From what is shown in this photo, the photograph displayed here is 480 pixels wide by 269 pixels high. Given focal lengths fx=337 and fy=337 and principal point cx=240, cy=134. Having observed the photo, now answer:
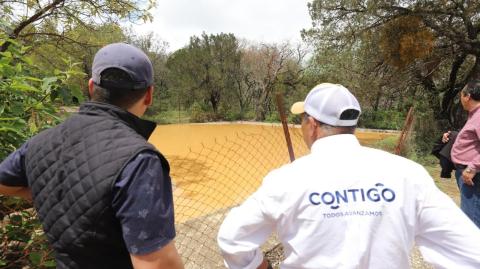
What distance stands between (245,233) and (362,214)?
1.23 feet

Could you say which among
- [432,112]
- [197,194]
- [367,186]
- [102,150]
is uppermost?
[102,150]

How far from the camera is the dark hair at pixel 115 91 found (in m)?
1.02

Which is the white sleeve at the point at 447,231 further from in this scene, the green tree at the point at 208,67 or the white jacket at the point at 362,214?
the green tree at the point at 208,67

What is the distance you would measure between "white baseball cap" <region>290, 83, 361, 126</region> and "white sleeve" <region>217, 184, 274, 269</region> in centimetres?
36

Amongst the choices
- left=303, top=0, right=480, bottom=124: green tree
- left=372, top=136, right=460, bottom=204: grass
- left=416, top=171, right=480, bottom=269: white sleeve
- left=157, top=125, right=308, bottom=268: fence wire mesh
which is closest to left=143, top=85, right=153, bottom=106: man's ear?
left=416, top=171, right=480, bottom=269: white sleeve

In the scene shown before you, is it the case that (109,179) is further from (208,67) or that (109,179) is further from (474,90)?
(208,67)

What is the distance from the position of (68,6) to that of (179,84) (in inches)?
788

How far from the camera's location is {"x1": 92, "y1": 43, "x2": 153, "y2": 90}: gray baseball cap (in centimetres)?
102

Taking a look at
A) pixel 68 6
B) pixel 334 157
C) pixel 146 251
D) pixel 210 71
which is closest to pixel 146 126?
pixel 146 251

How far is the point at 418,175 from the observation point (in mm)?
1068

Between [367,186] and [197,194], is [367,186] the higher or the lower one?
the higher one

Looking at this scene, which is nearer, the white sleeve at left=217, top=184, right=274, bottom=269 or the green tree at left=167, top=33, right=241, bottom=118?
the white sleeve at left=217, top=184, right=274, bottom=269

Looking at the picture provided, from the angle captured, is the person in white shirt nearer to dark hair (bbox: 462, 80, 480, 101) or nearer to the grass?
dark hair (bbox: 462, 80, 480, 101)

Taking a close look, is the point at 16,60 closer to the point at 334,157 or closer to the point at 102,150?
the point at 102,150
